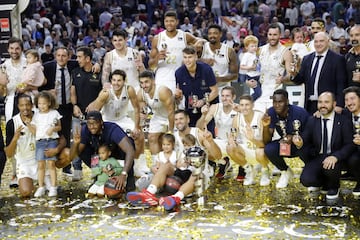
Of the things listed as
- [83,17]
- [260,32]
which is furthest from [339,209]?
[83,17]

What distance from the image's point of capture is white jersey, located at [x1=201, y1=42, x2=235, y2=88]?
38.5 ft

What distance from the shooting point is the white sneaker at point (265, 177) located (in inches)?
406

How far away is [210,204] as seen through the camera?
9.30m

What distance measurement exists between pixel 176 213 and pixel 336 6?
18.3 meters

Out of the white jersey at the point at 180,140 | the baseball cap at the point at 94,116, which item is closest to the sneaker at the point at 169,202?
the white jersey at the point at 180,140

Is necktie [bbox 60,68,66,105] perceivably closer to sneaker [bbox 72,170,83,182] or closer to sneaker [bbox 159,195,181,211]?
sneaker [bbox 72,170,83,182]

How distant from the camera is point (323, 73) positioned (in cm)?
1027

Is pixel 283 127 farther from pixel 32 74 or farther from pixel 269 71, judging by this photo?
pixel 32 74

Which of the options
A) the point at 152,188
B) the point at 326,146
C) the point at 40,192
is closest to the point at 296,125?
the point at 326,146

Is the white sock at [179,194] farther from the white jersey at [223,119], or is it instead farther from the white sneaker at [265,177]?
the white jersey at [223,119]

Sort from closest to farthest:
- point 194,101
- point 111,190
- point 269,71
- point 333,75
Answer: point 111,190 < point 333,75 < point 194,101 < point 269,71

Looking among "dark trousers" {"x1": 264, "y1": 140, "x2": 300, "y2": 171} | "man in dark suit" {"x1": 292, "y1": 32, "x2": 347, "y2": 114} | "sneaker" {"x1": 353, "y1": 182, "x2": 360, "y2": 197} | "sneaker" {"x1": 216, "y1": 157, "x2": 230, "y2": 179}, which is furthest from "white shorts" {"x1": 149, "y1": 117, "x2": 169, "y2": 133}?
"sneaker" {"x1": 353, "y1": 182, "x2": 360, "y2": 197}

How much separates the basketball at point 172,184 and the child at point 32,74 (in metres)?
2.57

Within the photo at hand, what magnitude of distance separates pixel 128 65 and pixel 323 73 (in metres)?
2.90
